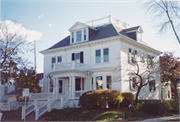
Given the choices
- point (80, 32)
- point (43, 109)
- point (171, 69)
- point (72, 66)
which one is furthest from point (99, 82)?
point (171, 69)

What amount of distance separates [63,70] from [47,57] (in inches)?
281

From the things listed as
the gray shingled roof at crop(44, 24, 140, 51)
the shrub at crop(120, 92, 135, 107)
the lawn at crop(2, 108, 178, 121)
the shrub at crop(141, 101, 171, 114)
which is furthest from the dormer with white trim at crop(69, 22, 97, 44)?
the shrub at crop(141, 101, 171, 114)

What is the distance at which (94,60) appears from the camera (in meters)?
25.5

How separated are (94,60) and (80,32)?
4721mm

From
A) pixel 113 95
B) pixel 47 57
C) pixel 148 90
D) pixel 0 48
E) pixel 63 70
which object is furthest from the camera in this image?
pixel 47 57

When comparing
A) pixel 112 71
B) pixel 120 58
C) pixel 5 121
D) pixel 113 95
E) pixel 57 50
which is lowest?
pixel 5 121

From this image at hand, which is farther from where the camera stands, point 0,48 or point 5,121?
point 5,121

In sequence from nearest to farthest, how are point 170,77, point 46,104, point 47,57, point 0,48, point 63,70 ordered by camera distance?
point 0,48
point 46,104
point 63,70
point 47,57
point 170,77

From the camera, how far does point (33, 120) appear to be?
→ 2031cm

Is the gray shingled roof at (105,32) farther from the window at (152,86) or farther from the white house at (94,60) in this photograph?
the window at (152,86)

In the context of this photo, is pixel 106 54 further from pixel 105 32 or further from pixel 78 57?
pixel 78 57

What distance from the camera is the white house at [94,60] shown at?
2384cm

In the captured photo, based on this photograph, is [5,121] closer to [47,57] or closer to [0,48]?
[0,48]

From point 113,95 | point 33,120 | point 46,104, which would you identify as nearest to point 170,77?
point 113,95
